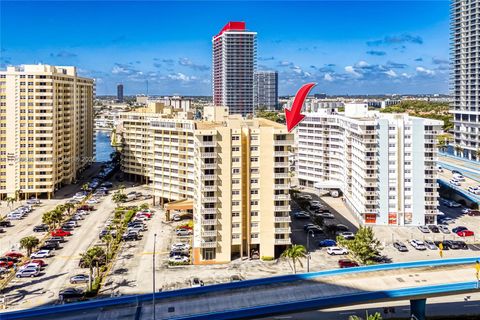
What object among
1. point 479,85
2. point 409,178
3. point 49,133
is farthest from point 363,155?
point 479,85

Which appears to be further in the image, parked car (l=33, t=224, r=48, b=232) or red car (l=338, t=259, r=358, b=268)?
parked car (l=33, t=224, r=48, b=232)

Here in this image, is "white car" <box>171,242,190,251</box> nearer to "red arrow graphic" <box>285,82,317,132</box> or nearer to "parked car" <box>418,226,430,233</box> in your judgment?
"red arrow graphic" <box>285,82,317,132</box>

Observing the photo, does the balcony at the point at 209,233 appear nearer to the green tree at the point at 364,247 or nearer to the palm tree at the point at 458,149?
the green tree at the point at 364,247

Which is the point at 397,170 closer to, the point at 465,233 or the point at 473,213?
the point at 465,233

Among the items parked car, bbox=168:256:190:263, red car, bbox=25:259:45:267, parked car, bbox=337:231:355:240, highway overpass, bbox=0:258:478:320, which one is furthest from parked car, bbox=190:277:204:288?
parked car, bbox=337:231:355:240

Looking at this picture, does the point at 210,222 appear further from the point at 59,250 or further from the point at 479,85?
the point at 479,85

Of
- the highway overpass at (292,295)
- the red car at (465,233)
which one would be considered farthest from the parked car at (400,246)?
the highway overpass at (292,295)
